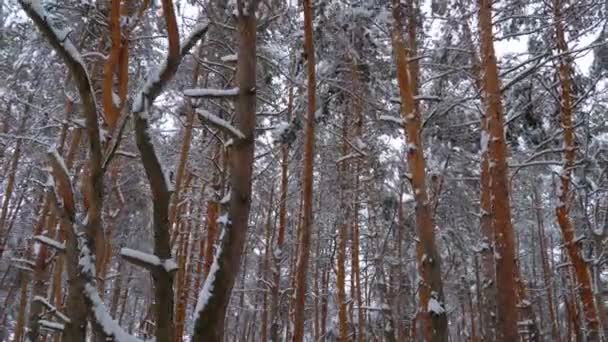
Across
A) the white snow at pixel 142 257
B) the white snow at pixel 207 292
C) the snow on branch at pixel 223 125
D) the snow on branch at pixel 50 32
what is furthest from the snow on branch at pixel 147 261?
the snow on branch at pixel 50 32

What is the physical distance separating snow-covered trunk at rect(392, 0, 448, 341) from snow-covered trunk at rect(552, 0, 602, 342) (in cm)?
257

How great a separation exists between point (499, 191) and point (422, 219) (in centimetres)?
113

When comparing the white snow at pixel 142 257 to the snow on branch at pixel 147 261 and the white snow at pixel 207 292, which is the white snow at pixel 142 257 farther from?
the white snow at pixel 207 292

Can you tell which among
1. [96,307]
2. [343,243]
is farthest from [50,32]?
[343,243]

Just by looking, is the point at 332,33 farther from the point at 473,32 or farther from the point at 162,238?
the point at 162,238

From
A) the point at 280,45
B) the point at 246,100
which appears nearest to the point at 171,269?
the point at 246,100

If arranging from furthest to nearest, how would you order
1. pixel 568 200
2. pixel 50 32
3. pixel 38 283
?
pixel 568 200 → pixel 38 283 → pixel 50 32

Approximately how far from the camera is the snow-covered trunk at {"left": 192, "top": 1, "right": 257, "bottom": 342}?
8.78 feet

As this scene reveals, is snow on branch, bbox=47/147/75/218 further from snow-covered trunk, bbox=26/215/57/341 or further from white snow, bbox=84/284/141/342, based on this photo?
snow-covered trunk, bbox=26/215/57/341

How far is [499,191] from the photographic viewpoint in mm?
6695

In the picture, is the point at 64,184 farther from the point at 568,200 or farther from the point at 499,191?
the point at 568,200

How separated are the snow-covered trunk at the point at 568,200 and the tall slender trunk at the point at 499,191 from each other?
1.53m

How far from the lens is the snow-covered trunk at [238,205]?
2676 mm

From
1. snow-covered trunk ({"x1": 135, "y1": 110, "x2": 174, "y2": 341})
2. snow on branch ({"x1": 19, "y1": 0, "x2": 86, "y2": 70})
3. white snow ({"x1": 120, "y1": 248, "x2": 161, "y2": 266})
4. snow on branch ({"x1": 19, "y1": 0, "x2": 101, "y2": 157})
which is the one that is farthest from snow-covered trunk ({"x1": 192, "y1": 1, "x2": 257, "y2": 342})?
snow on branch ({"x1": 19, "y1": 0, "x2": 86, "y2": 70})
